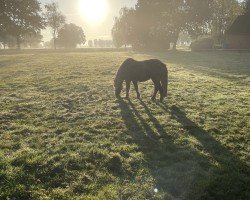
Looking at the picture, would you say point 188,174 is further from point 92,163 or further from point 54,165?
point 54,165

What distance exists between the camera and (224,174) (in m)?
7.23

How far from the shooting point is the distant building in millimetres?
59094

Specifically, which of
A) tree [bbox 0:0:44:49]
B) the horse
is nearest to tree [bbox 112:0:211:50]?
tree [bbox 0:0:44:49]

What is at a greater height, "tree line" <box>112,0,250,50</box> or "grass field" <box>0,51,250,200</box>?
"tree line" <box>112,0,250,50</box>

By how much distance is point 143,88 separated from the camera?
722 inches

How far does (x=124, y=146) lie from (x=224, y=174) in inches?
123

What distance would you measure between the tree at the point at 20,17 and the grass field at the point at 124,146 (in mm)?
51360

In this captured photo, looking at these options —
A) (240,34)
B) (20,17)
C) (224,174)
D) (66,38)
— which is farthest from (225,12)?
(224,174)

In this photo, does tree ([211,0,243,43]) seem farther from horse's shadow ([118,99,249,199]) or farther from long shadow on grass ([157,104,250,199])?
long shadow on grass ([157,104,250,199])

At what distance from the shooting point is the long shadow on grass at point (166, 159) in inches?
267

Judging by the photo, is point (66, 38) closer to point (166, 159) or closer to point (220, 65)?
point (220, 65)

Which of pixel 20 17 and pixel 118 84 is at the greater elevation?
pixel 20 17

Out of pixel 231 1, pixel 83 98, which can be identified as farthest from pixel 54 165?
pixel 231 1

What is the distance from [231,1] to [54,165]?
3614 inches
